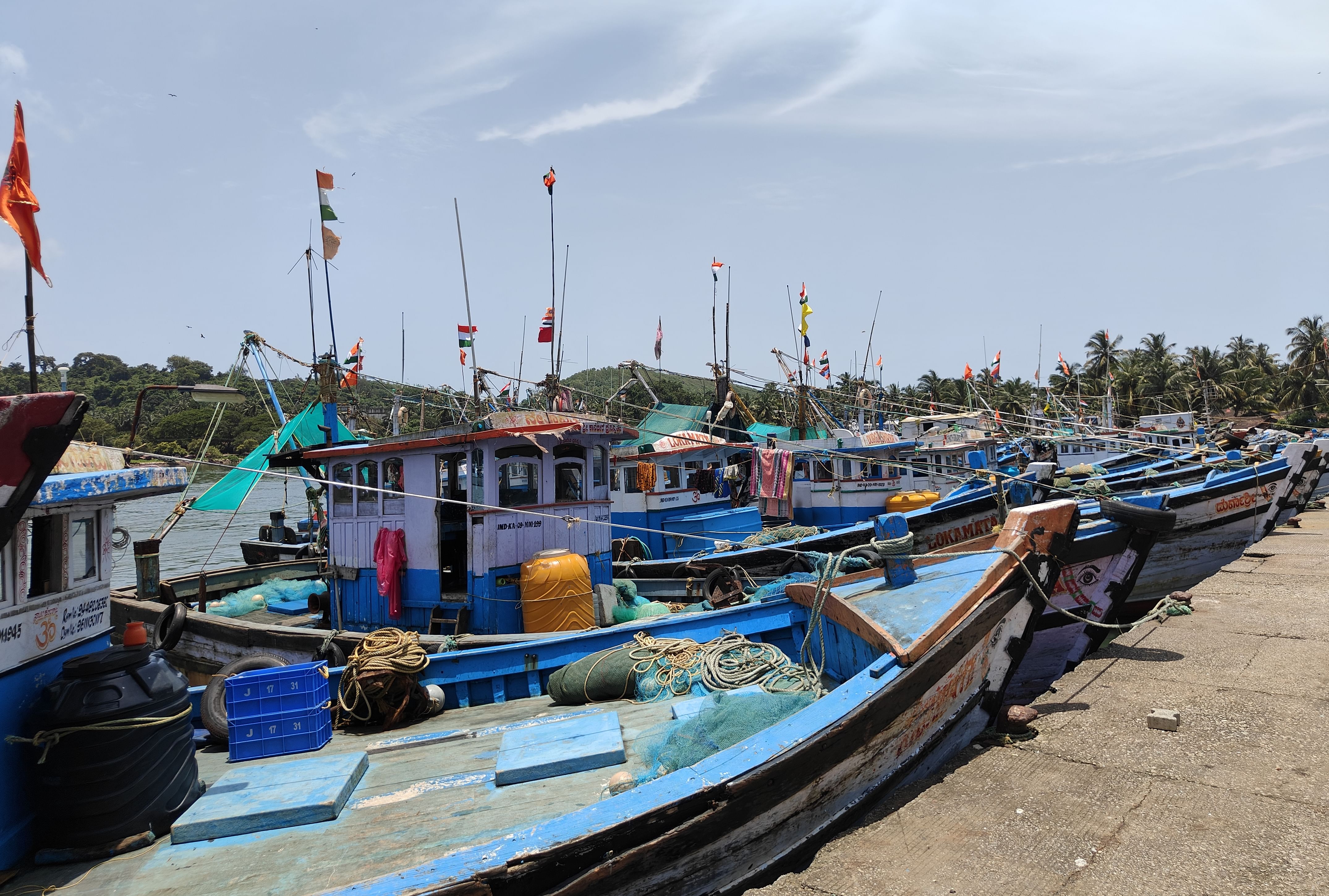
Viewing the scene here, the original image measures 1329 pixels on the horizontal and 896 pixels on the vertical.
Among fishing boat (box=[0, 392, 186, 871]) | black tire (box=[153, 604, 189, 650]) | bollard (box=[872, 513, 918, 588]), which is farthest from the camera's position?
black tire (box=[153, 604, 189, 650])

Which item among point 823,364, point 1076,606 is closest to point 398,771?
point 1076,606

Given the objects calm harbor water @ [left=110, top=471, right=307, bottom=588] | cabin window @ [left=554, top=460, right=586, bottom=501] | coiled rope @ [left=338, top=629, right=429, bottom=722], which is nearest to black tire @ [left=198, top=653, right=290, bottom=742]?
coiled rope @ [left=338, top=629, right=429, bottom=722]

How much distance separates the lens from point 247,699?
5.41 metres

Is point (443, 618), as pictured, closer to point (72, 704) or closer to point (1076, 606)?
point (72, 704)

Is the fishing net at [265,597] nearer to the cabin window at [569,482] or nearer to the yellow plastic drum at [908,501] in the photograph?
the cabin window at [569,482]

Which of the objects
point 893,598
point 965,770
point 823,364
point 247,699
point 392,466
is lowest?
point 965,770

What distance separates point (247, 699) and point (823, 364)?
29.2 metres

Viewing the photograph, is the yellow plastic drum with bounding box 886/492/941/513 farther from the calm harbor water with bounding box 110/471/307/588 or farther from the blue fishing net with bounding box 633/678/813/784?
the blue fishing net with bounding box 633/678/813/784

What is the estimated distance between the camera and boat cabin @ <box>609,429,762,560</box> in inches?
691

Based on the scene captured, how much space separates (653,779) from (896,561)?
3005 millimetres

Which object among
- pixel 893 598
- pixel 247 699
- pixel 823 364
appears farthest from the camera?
pixel 823 364

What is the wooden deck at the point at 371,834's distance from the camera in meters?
3.63

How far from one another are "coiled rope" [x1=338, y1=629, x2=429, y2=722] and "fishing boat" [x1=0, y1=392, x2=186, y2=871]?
178cm

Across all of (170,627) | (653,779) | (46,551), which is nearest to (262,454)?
(170,627)
